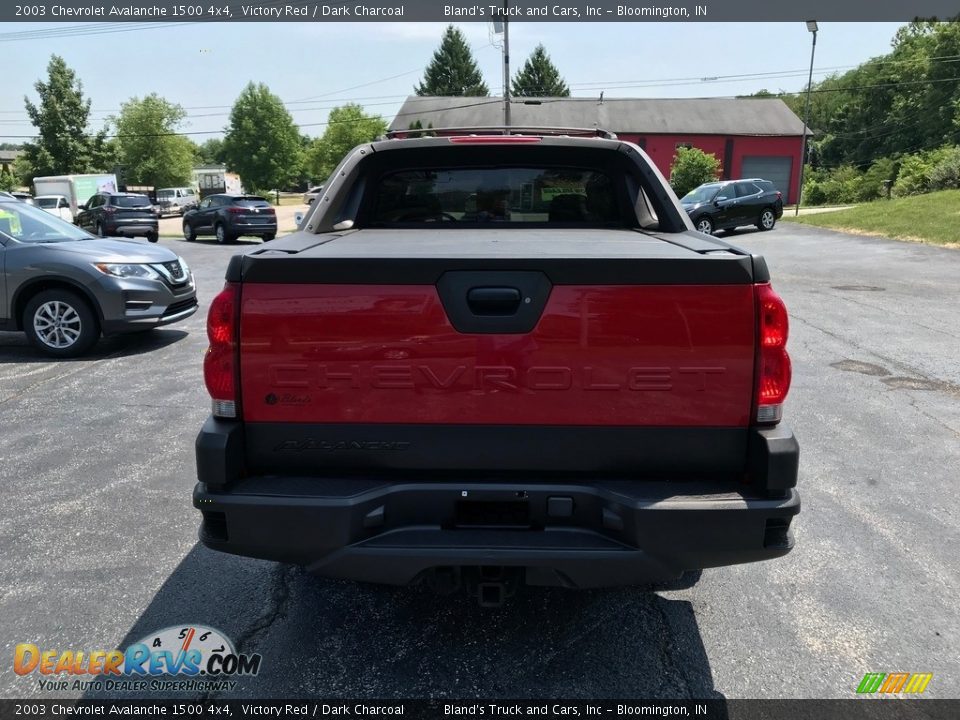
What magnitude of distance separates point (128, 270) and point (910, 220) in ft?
74.0

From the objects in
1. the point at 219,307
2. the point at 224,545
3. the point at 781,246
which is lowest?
the point at 781,246

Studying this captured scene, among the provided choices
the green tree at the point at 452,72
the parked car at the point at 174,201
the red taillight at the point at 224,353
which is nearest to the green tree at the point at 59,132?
the parked car at the point at 174,201

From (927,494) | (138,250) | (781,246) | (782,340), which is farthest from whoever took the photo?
(781,246)

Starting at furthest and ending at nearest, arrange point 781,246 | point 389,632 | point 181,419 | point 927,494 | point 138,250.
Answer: point 781,246
point 138,250
point 181,419
point 927,494
point 389,632

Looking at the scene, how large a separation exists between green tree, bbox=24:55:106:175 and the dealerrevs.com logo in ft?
213

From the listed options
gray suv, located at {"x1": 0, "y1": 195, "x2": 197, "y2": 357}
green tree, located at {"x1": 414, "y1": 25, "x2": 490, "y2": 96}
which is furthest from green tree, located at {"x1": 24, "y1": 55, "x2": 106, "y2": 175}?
gray suv, located at {"x1": 0, "y1": 195, "x2": 197, "y2": 357}

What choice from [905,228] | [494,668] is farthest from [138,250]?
[905,228]

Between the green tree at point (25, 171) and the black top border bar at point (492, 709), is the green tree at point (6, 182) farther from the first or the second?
the black top border bar at point (492, 709)

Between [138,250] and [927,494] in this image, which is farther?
[138,250]

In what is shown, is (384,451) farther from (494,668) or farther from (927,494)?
(927,494)

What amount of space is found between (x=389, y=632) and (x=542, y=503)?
1065 millimetres

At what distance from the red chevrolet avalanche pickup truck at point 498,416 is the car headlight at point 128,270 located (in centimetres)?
618

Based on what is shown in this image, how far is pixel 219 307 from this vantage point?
7.91ft

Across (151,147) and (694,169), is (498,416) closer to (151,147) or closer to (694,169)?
(694,169)
